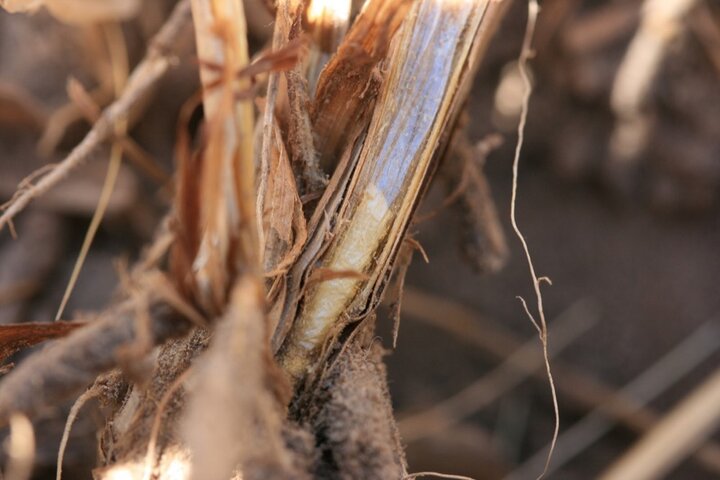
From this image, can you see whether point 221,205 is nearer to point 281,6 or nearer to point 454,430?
point 281,6

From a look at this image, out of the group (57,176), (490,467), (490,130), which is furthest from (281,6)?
(490,130)

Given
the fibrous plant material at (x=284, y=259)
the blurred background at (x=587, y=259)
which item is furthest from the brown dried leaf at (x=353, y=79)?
the blurred background at (x=587, y=259)

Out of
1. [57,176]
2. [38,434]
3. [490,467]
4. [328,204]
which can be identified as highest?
[57,176]

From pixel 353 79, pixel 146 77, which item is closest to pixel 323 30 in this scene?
pixel 353 79

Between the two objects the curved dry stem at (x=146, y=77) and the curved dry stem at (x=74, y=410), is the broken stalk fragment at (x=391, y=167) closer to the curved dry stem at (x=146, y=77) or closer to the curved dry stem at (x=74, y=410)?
the curved dry stem at (x=74, y=410)

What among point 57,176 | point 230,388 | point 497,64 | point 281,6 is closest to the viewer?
point 230,388

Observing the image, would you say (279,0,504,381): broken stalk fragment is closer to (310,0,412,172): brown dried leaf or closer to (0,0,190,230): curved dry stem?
(310,0,412,172): brown dried leaf
